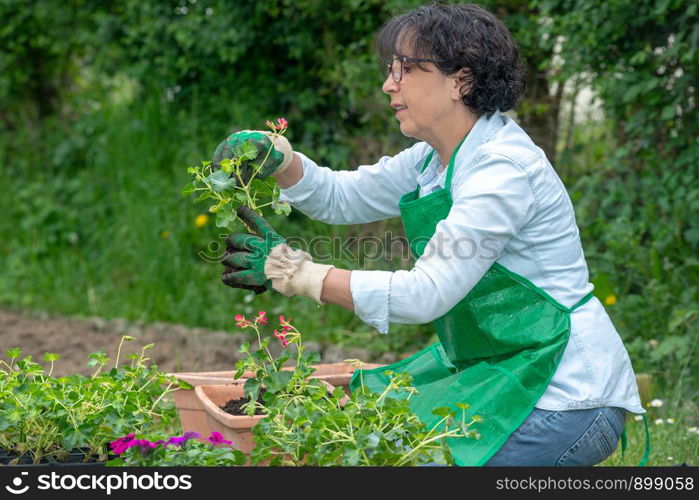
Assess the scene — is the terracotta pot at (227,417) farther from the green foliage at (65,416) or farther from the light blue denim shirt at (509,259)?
the light blue denim shirt at (509,259)

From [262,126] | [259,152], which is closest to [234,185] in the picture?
[259,152]

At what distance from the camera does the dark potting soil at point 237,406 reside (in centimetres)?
231

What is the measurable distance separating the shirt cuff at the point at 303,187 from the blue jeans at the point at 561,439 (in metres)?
0.90

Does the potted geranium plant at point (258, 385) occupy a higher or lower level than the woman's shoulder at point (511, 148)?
lower

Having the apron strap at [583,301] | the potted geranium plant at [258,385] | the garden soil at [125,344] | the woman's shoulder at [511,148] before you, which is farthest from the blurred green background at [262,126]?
the potted geranium plant at [258,385]

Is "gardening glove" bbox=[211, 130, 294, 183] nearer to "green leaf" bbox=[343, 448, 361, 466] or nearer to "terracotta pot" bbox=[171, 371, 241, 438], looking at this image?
"terracotta pot" bbox=[171, 371, 241, 438]

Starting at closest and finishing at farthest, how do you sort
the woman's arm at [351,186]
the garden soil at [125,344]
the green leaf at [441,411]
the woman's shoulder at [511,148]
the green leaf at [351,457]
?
1. the green leaf at [351,457]
2. the green leaf at [441,411]
3. the woman's shoulder at [511,148]
4. the woman's arm at [351,186]
5. the garden soil at [125,344]

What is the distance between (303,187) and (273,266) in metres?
0.55

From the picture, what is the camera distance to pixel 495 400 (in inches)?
82.6

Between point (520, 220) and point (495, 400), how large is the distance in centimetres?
42

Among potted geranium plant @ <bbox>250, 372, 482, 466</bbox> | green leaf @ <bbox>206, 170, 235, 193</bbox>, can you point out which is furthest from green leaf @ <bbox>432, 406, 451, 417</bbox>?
green leaf @ <bbox>206, 170, 235, 193</bbox>

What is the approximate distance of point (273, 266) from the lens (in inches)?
82.4

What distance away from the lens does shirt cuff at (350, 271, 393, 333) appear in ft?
6.76

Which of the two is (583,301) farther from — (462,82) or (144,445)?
(144,445)
